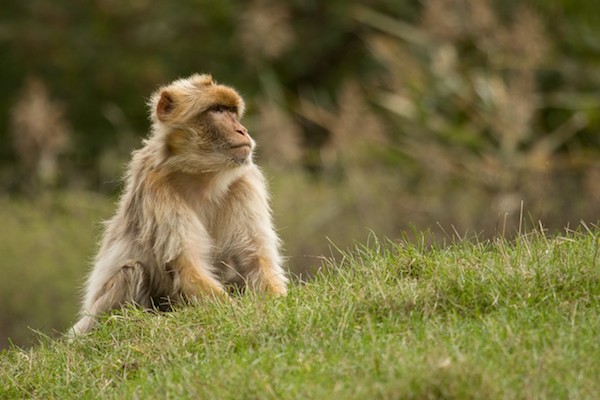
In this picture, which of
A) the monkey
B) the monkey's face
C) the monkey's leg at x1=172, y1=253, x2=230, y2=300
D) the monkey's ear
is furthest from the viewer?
the monkey's ear

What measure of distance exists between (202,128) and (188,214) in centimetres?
64

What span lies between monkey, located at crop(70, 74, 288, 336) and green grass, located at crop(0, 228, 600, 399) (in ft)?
2.05

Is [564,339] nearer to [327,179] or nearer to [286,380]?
[286,380]

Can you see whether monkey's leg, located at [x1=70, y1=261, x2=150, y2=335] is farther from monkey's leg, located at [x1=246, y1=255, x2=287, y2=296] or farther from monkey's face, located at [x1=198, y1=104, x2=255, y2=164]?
monkey's face, located at [x1=198, y1=104, x2=255, y2=164]

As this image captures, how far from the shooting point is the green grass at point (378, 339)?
602 centimetres

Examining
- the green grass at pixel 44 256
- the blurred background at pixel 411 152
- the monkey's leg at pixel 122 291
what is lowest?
the green grass at pixel 44 256

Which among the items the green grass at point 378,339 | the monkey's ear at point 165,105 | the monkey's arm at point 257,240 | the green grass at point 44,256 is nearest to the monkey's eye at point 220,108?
the monkey's ear at point 165,105

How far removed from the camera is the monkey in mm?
8641

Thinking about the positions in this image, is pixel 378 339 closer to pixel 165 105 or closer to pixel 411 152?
pixel 165 105

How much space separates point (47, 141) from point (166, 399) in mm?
13474

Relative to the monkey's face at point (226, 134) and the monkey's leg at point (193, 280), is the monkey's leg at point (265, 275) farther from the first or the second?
the monkey's face at point (226, 134)

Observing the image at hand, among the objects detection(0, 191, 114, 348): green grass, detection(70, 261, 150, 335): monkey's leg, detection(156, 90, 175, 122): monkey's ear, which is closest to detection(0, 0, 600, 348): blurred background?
detection(0, 191, 114, 348): green grass

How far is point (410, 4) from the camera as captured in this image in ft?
79.8

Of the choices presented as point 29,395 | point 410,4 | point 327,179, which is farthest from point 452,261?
point 410,4
